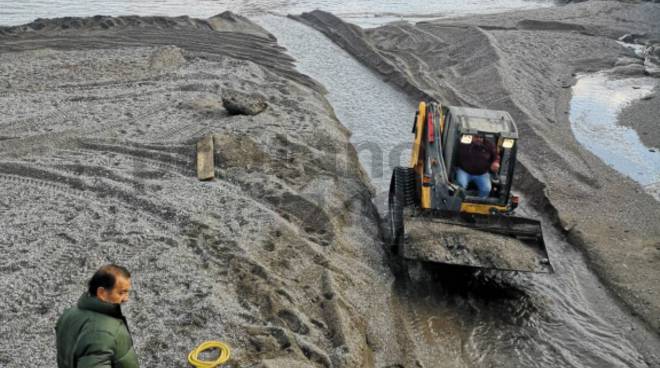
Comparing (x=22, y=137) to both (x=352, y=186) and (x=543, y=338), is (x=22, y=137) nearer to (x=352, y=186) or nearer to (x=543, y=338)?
(x=352, y=186)

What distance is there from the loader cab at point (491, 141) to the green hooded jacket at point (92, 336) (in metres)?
6.10

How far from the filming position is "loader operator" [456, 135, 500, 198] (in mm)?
8898

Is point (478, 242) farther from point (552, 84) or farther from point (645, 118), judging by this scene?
point (552, 84)

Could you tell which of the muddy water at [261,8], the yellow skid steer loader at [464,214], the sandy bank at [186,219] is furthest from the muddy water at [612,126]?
the muddy water at [261,8]

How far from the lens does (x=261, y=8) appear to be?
31.8m

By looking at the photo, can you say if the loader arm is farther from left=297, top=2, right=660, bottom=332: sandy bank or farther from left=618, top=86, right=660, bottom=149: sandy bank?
left=618, top=86, right=660, bottom=149: sandy bank

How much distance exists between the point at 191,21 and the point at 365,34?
24.9 feet

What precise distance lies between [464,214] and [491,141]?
1279 mm

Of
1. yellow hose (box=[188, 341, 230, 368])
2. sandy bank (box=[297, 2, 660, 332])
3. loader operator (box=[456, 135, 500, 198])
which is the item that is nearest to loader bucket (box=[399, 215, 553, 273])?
loader operator (box=[456, 135, 500, 198])

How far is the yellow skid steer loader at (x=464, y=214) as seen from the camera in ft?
26.5

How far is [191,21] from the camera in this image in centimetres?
2423

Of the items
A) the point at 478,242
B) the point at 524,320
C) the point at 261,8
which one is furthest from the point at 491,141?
the point at 261,8

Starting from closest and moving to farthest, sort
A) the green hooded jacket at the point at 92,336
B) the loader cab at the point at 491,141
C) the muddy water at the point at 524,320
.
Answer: the green hooded jacket at the point at 92,336
the muddy water at the point at 524,320
the loader cab at the point at 491,141

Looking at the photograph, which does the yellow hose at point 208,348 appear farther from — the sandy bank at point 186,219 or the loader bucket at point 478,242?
the loader bucket at point 478,242
